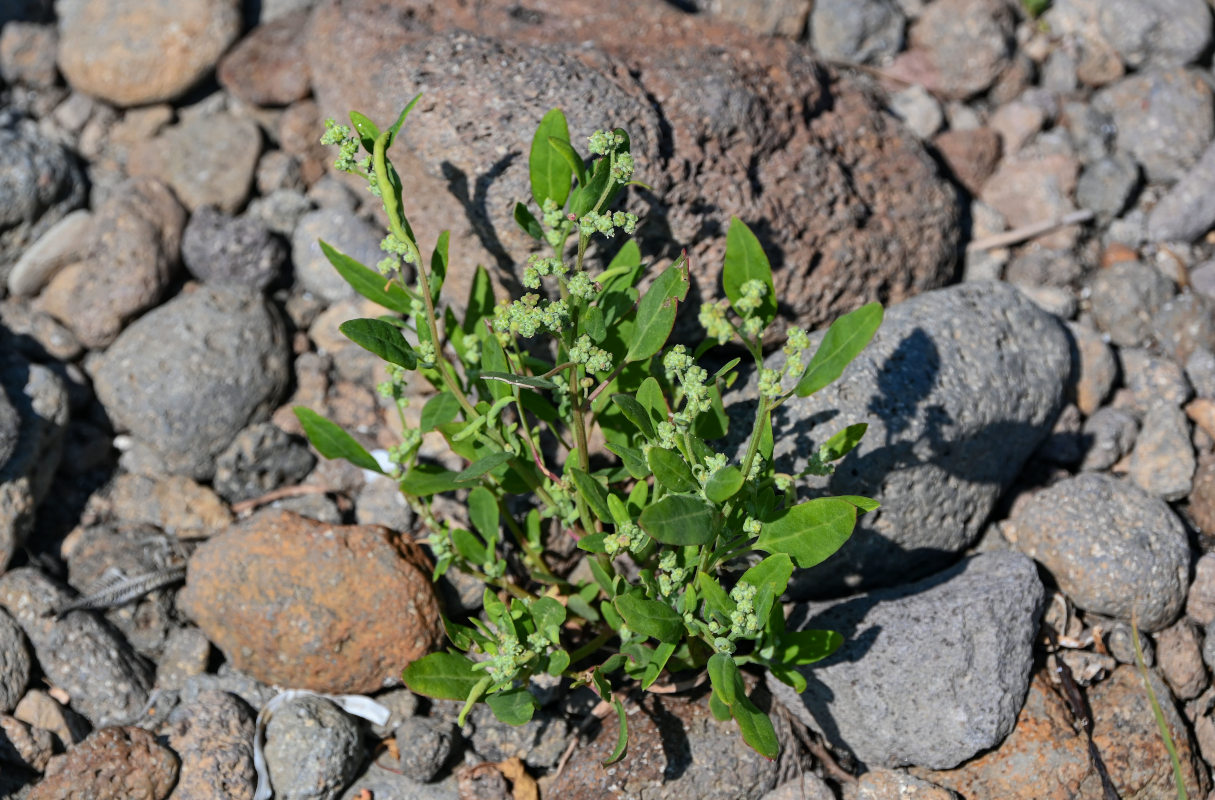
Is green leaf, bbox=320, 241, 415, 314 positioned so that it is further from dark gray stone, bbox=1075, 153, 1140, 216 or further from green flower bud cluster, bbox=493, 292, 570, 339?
dark gray stone, bbox=1075, 153, 1140, 216

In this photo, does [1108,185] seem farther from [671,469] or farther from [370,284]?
[370,284]

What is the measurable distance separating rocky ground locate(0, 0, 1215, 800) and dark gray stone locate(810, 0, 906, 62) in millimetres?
26

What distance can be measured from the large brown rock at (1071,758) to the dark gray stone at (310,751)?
203 centimetres

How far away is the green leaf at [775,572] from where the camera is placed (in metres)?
2.91

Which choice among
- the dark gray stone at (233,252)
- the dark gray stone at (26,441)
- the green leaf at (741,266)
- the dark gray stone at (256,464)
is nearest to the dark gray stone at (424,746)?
the dark gray stone at (256,464)

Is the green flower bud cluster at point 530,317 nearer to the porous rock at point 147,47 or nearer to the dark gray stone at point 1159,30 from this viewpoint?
the porous rock at point 147,47

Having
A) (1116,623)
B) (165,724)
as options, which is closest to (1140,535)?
(1116,623)

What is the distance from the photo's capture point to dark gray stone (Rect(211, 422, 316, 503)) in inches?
173

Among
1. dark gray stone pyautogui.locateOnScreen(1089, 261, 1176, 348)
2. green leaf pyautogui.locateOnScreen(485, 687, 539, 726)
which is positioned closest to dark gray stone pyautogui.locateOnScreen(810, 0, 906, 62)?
dark gray stone pyautogui.locateOnScreen(1089, 261, 1176, 348)

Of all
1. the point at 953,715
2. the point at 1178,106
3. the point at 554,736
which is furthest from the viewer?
the point at 1178,106

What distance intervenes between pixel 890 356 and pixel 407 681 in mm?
2095

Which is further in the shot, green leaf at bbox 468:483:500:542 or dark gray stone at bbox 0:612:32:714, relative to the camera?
dark gray stone at bbox 0:612:32:714

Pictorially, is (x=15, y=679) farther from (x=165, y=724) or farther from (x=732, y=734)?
(x=732, y=734)

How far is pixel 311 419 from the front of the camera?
3.48 m
